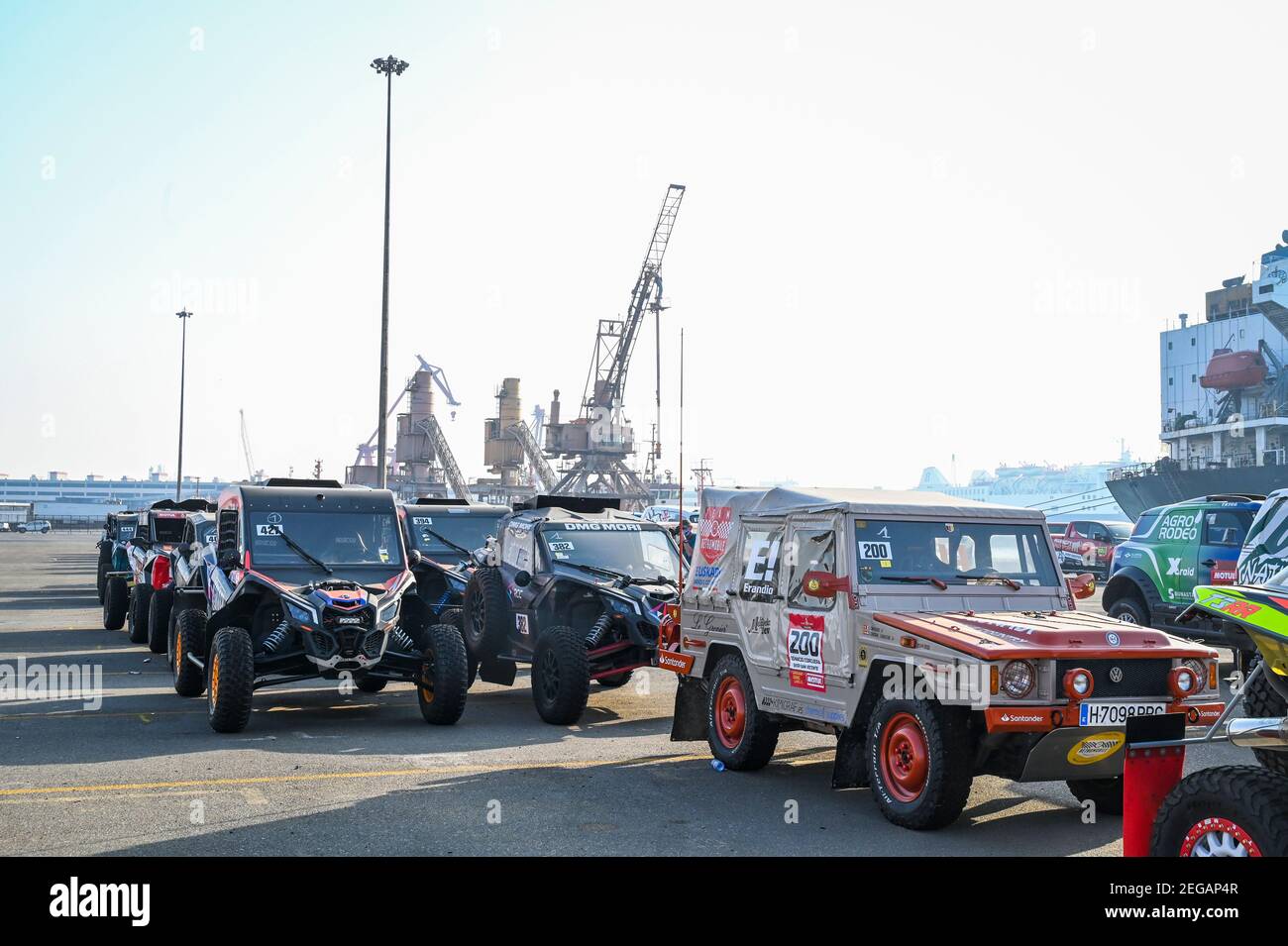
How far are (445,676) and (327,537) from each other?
2.32 meters

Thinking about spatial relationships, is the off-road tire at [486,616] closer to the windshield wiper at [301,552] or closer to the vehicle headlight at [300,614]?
the windshield wiper at [301,552]

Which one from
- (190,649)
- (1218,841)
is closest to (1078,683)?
(1218,841)

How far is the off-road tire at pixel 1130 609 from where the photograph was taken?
1664 cm

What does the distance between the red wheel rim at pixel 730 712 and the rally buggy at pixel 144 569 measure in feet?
36.0

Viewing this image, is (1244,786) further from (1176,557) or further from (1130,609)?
(1130,609)

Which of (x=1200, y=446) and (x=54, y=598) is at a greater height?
(x=1200, y=446)

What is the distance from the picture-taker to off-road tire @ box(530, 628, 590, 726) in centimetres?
1149

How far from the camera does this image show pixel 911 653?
7.63 meters
